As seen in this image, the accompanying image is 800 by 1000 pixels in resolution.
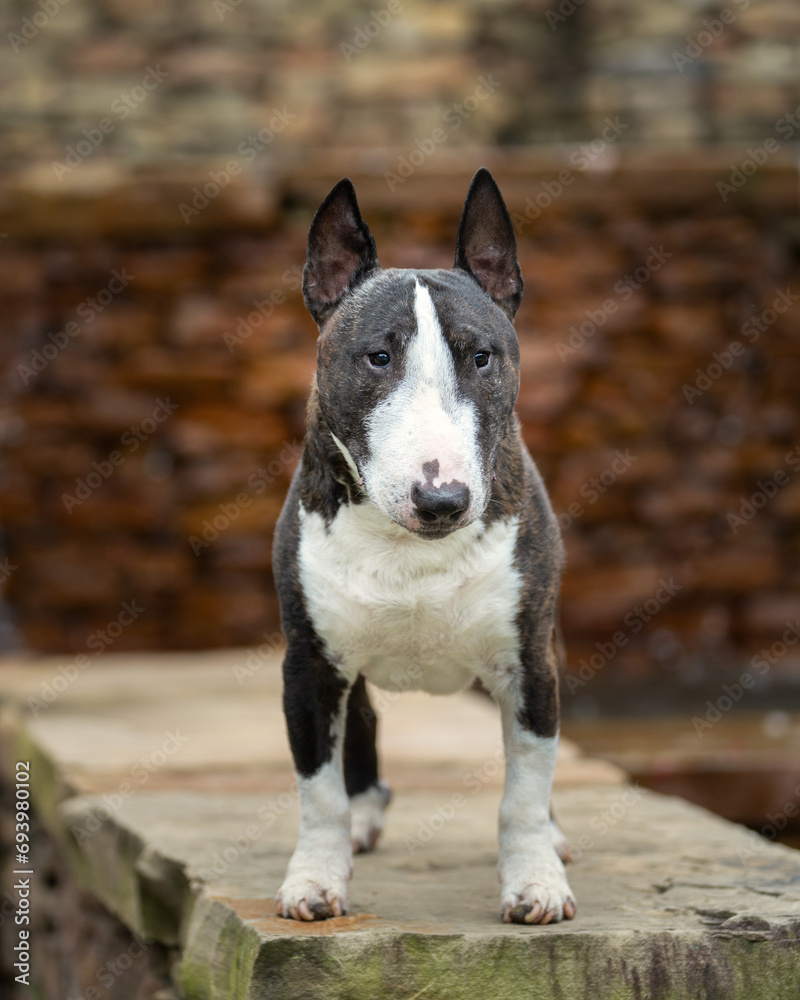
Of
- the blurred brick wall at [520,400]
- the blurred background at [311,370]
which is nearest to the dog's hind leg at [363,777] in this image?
the blurred background at [311,370]

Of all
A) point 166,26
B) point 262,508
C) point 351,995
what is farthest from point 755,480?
point 351,995

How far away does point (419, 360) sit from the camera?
2707 mm

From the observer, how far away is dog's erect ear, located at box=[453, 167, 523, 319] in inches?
119

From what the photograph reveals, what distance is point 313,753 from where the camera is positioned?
3023mm

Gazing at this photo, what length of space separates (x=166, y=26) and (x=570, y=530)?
4943 mm

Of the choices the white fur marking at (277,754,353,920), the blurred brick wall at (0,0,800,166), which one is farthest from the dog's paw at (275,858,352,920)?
the blurred brick wall at (0,0,800,166)

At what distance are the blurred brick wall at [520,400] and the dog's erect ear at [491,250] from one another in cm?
542

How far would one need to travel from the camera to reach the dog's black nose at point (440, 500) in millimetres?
2539

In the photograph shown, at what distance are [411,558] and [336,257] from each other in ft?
2.24

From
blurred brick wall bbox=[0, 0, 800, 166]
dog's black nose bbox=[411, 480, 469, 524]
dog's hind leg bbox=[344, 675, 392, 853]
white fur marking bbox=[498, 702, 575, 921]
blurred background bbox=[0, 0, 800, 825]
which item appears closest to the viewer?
dog's black nose bbox=[411, 480, 469, 524]

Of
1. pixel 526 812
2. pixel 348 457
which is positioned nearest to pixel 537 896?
pixel 526 812

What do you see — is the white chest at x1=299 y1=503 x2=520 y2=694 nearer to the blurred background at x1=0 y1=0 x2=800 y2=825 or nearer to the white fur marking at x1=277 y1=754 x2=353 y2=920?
the white fur marking at x1=277 y1=754 x2=353 y2=920

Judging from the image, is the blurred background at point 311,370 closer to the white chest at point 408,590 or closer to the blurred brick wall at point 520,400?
the blurred brick wall at point 520,400

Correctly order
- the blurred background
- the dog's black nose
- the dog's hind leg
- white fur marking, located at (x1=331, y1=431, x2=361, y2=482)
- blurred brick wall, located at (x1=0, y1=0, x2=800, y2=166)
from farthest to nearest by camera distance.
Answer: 1. blurred brick wall, located at (x1=0, y1=0, x2=800, y2=166)
2. the blurred background
3. the dog's hind leg
4. white fur marking, located at (x1=331, y1=431, x2=361, y2=482)
5. the dog's black nose
